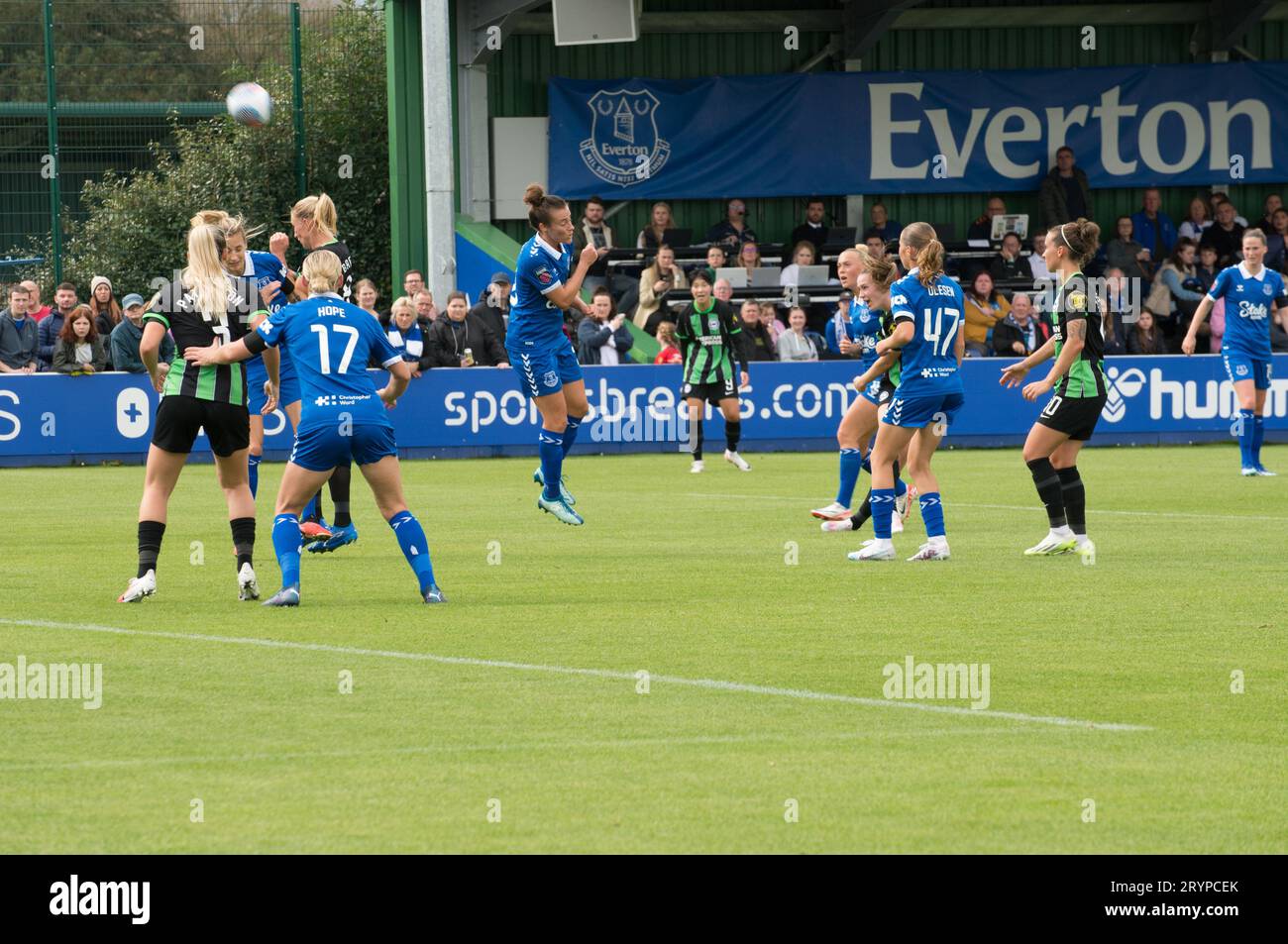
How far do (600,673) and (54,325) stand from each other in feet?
58.0

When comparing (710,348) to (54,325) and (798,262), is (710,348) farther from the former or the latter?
(54,325)

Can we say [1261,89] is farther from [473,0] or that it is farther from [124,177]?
[124,177]

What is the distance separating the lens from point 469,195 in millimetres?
32250

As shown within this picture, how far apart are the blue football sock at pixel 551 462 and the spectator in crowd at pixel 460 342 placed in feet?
32.9

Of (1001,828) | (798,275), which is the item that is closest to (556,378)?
(1001,828)

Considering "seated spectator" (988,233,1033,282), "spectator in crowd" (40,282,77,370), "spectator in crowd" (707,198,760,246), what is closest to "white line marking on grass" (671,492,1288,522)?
"spectator in crowd" (40,282,77,370)

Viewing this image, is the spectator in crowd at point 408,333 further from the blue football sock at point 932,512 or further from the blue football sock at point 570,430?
the blue football sock at point 932,512

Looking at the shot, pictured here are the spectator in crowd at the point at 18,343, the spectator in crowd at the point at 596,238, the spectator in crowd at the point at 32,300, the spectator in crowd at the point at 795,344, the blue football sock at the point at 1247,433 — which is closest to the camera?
the blue football sock at the point at 1247,433

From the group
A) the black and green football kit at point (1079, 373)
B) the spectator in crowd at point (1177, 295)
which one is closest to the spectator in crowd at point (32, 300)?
the black and green football kit at point (1079, 373)

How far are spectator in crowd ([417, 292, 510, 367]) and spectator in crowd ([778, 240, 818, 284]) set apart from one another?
5748mm

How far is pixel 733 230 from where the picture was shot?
31.5m

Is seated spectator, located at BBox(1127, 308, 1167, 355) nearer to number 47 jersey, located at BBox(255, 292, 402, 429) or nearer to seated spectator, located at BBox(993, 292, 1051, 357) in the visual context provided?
seated spectator, located at BBox(993, 292, 1051, 357)

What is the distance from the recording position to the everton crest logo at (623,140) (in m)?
32.4
